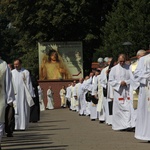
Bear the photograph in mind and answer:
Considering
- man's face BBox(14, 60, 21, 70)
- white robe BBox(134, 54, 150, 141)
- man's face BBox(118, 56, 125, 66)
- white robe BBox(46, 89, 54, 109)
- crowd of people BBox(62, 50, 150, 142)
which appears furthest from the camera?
white robe BBox(46, 89, 54, 109)

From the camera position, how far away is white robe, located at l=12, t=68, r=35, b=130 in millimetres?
19938

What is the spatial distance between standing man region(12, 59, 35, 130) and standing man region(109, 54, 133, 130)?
259cm

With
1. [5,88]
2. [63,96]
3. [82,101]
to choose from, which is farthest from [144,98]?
[63,96]

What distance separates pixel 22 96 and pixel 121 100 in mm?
3171

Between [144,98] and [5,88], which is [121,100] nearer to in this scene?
[144,98]

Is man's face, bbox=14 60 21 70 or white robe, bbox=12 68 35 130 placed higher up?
man's face, bbox=14 60 21 70

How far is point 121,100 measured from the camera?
1872 cm

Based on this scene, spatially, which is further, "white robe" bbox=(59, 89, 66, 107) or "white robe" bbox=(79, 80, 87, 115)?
"white robe" bbox=(59, 89, 66, 107)

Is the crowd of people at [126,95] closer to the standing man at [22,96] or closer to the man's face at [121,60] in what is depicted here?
the man's face at [121,60]

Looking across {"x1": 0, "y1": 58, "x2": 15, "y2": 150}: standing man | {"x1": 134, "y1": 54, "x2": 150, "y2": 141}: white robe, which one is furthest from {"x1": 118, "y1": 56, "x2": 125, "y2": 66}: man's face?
{"x1": 0, "y1": 58, "x2": 15, "y2": 150}: standing man

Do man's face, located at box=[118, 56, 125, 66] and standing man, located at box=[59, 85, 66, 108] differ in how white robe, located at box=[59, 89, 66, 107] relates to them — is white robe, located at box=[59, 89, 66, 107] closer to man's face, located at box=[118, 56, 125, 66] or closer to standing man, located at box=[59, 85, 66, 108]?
standing man, located at box=[59, 85, 66, 108]

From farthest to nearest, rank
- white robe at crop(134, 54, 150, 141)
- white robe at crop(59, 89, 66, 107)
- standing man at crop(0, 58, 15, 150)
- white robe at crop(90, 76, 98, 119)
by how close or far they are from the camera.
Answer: white robe at crop(59, 89, 66, 107)
white robe at crop(90, 76, 98, 119)
white robe at crop(134, 54, 150, 141)
standing man at crop(0, 58, 15, 150)

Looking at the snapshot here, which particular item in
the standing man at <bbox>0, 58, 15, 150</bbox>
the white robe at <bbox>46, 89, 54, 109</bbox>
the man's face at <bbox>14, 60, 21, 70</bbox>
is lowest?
the white robe at <bbox>46, 89, 54, 109</bbox>

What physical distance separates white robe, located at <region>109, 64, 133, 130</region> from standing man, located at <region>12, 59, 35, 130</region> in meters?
2.59
